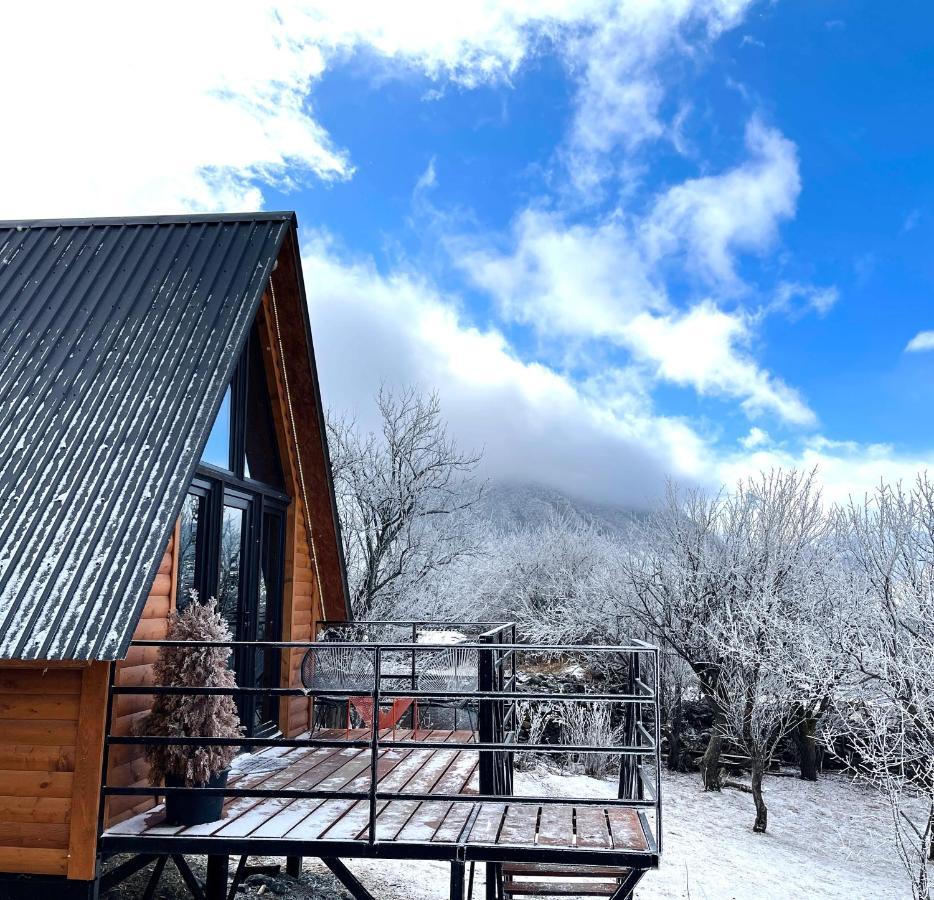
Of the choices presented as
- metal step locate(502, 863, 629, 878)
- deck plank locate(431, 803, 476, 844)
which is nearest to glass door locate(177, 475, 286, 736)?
deck plank locate(431, 803, 476, 844)

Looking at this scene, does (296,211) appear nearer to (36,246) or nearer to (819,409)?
(36,246)

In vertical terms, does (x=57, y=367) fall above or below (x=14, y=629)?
above

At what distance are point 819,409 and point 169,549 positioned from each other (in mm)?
29722

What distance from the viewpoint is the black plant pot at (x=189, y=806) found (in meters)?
4.80

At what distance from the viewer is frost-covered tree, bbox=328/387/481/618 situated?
18984 millimetres

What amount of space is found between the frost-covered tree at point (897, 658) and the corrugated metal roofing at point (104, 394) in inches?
413

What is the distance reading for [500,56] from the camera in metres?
19.5

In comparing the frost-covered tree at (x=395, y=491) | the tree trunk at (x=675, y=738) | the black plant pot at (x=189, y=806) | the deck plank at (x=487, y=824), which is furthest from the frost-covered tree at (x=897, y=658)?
the black plant pot at (x=189, y=806)

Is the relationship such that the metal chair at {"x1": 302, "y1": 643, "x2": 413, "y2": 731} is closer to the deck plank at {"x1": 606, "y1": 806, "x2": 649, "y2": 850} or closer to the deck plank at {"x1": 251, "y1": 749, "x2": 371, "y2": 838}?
the deck plank at {"x1": 251, "y1": 749, "x2": 371, "y2": 838}

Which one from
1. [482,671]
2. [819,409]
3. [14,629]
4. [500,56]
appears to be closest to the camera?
[14,629]

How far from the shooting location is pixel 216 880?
6125 mm

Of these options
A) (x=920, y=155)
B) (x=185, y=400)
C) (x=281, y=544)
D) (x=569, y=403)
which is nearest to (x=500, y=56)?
(x=920, y=155)

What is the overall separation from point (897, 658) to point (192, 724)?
1218 centimetres

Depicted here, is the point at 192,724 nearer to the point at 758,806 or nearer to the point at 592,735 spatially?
the point at 758,806
